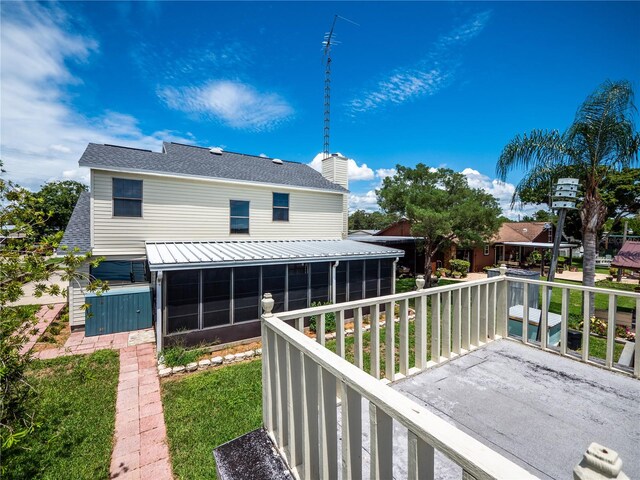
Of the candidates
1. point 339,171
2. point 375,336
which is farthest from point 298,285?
point 339,171

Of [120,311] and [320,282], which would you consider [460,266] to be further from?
[120,311]

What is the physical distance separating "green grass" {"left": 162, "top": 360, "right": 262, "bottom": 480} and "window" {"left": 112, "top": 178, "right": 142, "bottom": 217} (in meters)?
5.96

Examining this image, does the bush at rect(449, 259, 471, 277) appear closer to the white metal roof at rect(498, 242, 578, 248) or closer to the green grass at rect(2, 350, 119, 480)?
the white metal roof at rect(498, 242, 578, 248)

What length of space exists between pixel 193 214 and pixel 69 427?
7151mm

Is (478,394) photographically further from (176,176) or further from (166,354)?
(176,176)

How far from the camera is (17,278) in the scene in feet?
9.36

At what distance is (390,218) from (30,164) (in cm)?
1499

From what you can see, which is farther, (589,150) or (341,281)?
(341,281)

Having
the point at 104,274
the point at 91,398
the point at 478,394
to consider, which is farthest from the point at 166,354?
the point at 478,394

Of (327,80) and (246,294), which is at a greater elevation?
(327,80)

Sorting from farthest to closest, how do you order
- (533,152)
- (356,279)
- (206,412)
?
(356,279)
(533,152)
(206,412)

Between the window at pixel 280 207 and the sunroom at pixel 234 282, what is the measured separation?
1.80 metres

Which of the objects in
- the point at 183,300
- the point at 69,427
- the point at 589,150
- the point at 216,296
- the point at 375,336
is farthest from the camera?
the point at 216,296

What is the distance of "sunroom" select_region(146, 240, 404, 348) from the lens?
727cm
